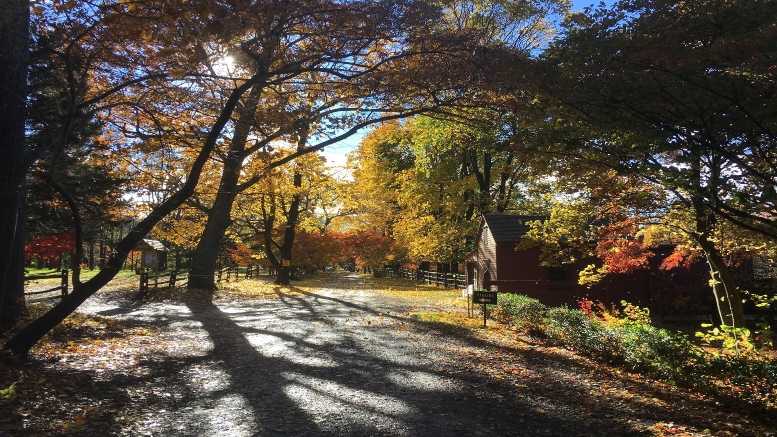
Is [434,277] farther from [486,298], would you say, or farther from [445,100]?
[445,100]

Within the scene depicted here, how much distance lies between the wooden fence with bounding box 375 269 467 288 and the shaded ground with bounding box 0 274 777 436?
20883mm

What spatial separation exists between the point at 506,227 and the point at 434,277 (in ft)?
43.8

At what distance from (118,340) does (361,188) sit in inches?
1158

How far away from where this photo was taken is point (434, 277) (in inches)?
1435

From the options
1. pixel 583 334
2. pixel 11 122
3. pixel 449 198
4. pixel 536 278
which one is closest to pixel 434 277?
pixel 449 198

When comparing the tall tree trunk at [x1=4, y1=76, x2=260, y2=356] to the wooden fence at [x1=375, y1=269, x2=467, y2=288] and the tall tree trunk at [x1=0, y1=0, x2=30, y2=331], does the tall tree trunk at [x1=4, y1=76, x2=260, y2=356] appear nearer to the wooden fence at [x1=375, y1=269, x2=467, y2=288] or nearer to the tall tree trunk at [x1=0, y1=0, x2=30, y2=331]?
the tall tree trunk at [x1=0, y1=0, x2=30, y2=331]

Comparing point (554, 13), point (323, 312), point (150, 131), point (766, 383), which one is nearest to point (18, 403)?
point (150, 131)

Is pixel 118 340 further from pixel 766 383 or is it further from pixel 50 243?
pixel 50 243

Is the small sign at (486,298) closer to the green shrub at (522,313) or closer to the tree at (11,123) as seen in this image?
the green shrub at (522,313)

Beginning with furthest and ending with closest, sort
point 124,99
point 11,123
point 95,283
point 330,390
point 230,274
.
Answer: point 230,274, point 124,99, point 11,123, point 95,283, point 330,390

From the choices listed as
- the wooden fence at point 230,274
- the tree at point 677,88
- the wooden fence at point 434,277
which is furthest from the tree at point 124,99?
the wooden fence at point 434,277

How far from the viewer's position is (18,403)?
18.5ft

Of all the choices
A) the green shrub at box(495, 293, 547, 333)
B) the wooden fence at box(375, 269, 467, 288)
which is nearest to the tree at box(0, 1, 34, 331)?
the green shrub at box(495, 293, 547, 333)

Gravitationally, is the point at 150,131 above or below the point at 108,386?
above
